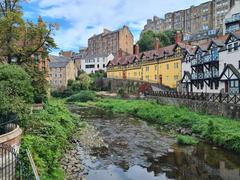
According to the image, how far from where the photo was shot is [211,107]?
3334 cm

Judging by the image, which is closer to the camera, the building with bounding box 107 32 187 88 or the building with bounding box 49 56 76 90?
the building with bounding box 107 32 187 88

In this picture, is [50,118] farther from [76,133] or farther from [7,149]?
[7,149]

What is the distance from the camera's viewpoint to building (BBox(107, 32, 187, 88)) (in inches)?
2389

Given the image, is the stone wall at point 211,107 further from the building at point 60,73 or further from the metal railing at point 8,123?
the building at point 60,73

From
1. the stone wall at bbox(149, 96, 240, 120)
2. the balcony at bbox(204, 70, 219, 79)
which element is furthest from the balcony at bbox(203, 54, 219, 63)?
the stone wall at bbox(149, 96, 240, 120)

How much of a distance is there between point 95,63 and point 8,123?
87.6 metres

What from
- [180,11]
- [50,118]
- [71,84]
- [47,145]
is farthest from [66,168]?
[180,11]

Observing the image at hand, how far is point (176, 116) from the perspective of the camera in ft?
113

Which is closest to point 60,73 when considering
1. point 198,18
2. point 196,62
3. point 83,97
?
point 83,97

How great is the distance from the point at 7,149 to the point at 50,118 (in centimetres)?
1279

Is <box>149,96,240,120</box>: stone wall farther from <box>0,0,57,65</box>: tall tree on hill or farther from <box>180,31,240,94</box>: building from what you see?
<box>0,0,57,65</box>: tall tree on hill

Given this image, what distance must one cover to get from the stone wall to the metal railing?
2159 cm

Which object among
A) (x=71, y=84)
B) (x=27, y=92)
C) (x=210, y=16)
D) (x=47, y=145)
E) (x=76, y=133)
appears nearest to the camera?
(x=47, y=145)

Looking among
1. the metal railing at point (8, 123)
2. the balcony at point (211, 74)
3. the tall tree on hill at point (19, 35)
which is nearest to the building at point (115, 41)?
the balcony at point (211, 74)
